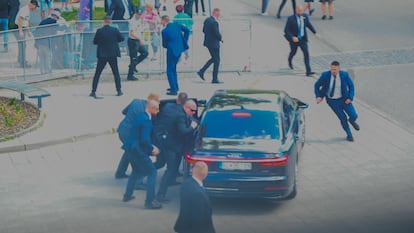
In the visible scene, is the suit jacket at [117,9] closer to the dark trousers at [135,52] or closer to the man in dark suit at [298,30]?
the dark trousers at [135,52]

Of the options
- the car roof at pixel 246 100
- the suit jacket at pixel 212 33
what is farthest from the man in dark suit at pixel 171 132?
the suit jacket at pixel 212 33

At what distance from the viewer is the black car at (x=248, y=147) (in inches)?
602

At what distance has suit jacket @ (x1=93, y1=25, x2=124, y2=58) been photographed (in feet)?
75.4

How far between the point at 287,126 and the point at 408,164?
332 cm

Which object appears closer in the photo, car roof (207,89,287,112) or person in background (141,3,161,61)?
car roof (207,89,287,112)

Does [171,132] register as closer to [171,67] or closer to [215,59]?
[171,67]

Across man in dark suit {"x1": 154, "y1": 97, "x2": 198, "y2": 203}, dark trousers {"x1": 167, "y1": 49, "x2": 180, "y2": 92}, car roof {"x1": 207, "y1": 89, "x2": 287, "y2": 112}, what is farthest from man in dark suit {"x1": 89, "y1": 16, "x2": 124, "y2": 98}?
man in dark suit {"x1": 154, "y1": 97, "x2": 198, "y2": 203}

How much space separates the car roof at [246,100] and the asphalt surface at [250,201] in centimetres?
152

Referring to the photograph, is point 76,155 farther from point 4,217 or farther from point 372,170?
point 372,170

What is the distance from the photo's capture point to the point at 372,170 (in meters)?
18.2

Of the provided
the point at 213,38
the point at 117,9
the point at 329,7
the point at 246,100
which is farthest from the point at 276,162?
the point at 329,7

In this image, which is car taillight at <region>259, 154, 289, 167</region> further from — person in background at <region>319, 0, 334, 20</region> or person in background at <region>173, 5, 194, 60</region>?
person in background at <region>319, 0, 334, 20</region>

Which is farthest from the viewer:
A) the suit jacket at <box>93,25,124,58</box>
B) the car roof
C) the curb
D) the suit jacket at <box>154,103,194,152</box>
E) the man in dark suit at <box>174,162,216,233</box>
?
the suit jacket at <box>93,25,124,58</box>

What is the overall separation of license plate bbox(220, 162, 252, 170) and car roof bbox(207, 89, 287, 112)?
1.40 meters
